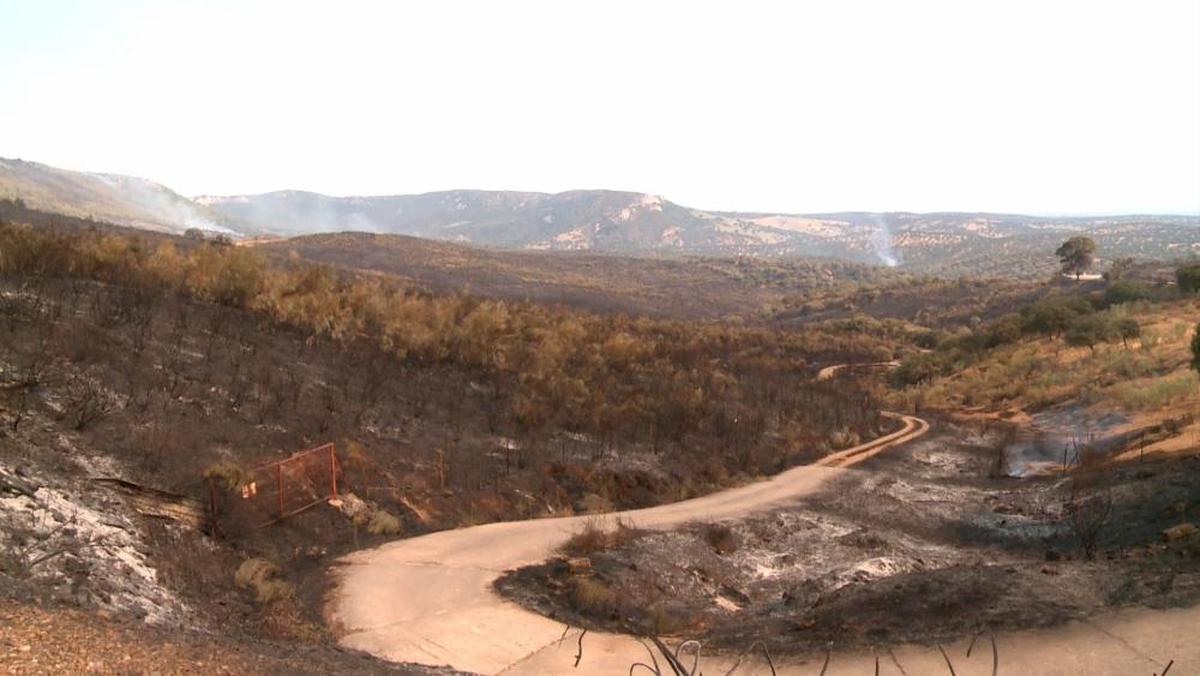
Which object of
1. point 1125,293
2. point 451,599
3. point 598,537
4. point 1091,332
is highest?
point 1125,293

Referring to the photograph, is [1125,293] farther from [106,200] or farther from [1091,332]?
[106,200]

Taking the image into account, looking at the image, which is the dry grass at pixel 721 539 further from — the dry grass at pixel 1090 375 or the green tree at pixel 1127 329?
the green tree at pixel 1127 329

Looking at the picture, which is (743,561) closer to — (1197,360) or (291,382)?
(291,382)

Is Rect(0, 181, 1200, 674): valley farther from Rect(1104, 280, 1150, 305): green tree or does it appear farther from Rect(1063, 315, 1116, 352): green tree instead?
Rect(1104, 280, 1150, 305): green tree

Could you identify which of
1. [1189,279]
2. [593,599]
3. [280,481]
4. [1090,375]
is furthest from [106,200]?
[593,599]

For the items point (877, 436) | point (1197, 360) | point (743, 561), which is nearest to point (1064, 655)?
point (743, 561)

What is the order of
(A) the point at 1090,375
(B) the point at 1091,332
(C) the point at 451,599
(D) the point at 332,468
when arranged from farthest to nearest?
(B) the point at 1091,332, (A) the point at 1090,375, (D) the point at 332,468, (C) the point at 451,599

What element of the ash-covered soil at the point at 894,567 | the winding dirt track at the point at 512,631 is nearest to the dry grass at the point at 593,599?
the ash-covered soil at the point at 894,567
